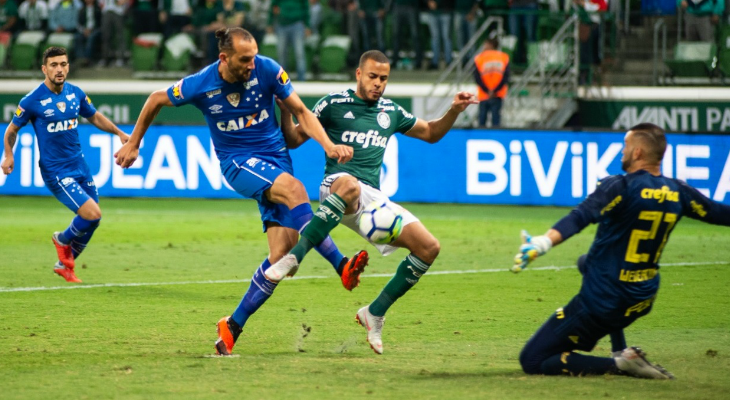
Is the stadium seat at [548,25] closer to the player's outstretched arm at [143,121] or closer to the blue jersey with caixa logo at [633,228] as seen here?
the player's outstretched arm at [143,121]

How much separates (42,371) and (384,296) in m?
2.28

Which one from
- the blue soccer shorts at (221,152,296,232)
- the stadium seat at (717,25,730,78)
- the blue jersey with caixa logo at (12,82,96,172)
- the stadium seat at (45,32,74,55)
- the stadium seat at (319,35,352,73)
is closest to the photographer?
the blue soccer shorts at (221,152,296,232)

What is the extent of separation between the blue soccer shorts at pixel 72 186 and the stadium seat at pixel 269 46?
12.8m

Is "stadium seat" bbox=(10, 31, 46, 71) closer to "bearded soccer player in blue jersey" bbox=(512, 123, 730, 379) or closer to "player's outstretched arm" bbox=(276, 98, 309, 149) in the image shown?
"player's outstretched arm" bbox=(276, 98, 309, 149)

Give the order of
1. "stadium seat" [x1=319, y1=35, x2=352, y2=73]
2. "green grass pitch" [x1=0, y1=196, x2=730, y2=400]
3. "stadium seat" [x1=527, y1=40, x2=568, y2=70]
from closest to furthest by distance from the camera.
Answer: "green grass pitch" [x1=0, y1=196, x2=730, y2=400] < "stadium seat" [x1=527, y1=40, x2=568, y2=70] < "stadium seat" [x1=319, y1=35, x2=352, y2=73]

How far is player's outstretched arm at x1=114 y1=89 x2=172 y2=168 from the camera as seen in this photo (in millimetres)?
6988

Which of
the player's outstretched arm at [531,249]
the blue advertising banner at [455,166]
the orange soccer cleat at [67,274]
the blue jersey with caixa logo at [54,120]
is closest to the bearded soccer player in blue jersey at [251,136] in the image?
the player's outstretched arm at [531,249]

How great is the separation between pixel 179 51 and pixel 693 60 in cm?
1130

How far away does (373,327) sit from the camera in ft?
23.3

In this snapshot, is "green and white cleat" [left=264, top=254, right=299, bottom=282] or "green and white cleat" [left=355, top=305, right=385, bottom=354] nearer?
"green and white cleat" [left=264, top=254, right=299, bottom=282]

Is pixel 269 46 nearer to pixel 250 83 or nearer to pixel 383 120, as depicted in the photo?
pixel 383 120

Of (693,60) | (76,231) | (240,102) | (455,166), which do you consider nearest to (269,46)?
(455,166)

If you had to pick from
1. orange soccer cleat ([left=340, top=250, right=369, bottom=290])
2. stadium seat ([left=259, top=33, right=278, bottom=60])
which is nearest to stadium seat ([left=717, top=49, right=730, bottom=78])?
stadium seat ([left=259, top=33, right=278, bottom=60])

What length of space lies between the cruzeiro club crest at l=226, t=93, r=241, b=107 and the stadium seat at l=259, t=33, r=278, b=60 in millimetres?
16521
